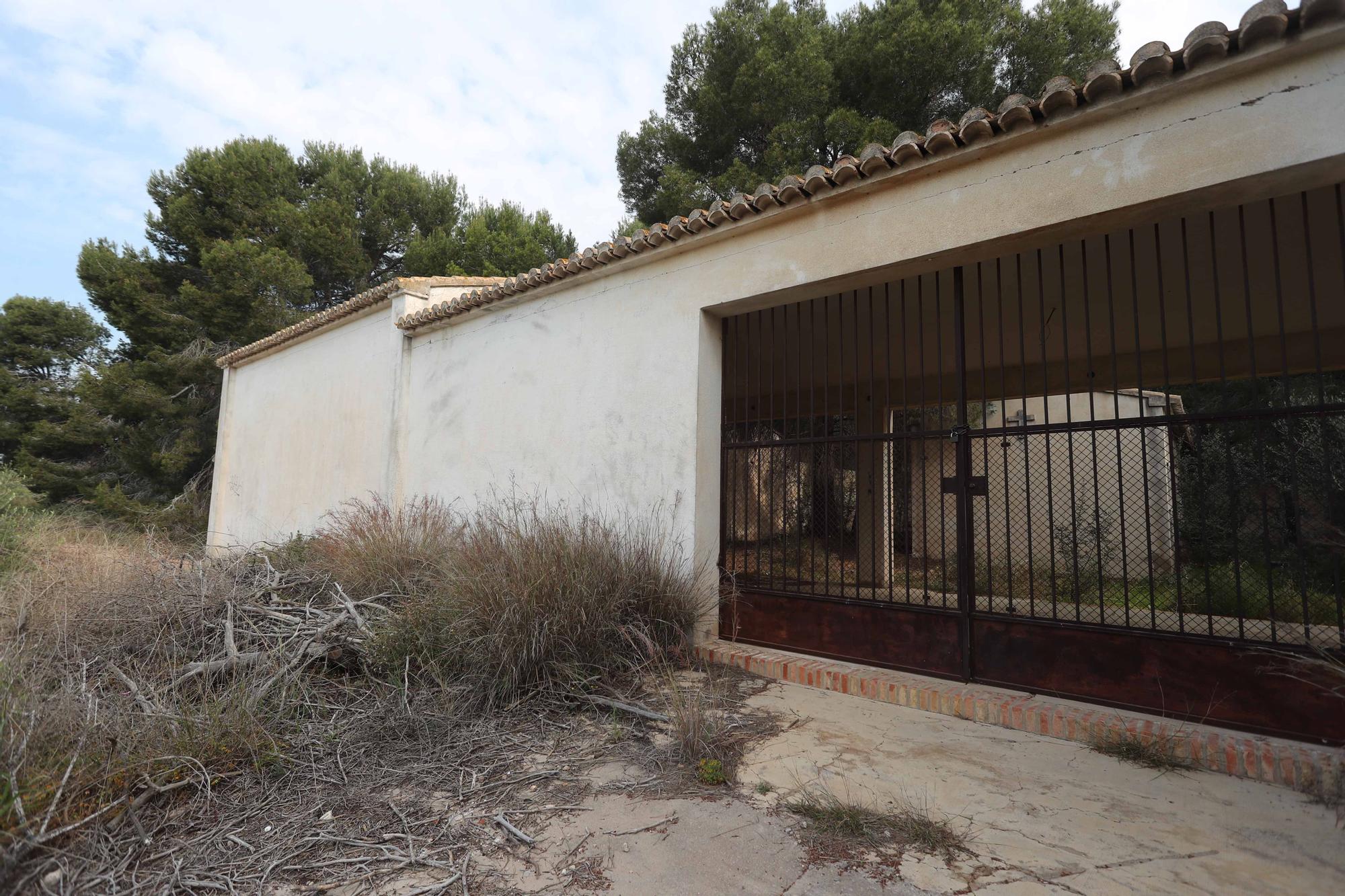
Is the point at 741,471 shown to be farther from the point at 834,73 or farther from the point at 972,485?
the point at 834,73

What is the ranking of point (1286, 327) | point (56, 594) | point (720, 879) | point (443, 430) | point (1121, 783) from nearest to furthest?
point (720, 879) < point (1121, 783) < point (56, 594) < point (1286, 327) < point (443, 430)

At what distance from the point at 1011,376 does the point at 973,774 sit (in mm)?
5904

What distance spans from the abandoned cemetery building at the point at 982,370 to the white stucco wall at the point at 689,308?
2 centimetres

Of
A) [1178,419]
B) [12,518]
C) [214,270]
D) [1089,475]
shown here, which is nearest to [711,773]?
[1178,419]

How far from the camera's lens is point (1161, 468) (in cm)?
1012

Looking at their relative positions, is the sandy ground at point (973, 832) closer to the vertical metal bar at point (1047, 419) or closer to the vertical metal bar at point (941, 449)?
the vertical metal bar at point (1047, 419)

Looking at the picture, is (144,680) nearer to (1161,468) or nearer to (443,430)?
(443,430)

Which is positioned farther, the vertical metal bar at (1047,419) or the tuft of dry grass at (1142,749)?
the vertical metal bar at (1047,419)

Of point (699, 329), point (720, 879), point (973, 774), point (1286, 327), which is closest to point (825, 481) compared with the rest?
point (699, 329)

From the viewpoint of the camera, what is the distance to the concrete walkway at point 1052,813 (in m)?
2.13

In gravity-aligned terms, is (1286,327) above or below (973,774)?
above

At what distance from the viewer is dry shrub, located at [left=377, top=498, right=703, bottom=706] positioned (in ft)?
12.3

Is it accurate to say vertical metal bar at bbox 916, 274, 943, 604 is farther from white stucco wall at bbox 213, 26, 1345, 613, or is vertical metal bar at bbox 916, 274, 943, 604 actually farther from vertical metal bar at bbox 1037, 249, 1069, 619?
vertical metal bar at bbox 1037, 249, 1069, 619

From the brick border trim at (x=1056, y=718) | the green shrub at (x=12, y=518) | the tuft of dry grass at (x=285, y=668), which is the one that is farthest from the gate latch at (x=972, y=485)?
the green shrub at (x=12, y=518)
